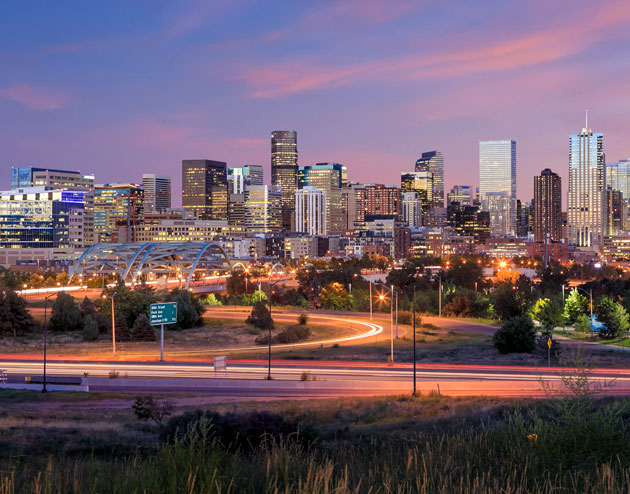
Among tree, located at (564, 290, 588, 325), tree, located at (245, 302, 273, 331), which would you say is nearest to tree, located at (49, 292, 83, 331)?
tree, located at (245, 302, 273, 331)

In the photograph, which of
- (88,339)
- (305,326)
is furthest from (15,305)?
(305,326)

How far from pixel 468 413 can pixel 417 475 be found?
23258 mm

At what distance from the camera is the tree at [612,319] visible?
69.8 meters

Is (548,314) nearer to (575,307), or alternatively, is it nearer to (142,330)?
(575,307)

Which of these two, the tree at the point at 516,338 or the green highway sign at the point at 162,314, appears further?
the tree at the point at 516,338

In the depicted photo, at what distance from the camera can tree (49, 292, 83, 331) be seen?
8194cm

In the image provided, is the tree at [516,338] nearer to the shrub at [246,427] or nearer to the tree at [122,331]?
the tree at [122,331]

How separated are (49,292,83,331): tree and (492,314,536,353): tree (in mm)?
50151

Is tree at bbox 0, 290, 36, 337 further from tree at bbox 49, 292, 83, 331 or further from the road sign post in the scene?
the road sign post

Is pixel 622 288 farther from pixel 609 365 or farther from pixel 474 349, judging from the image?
pixel 609 365

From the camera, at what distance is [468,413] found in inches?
1161

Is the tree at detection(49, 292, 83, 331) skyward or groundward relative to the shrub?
groundward

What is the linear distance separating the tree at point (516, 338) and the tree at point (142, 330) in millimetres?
37357

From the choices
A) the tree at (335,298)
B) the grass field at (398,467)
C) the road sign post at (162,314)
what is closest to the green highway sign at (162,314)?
the road sign post at (162,314)
